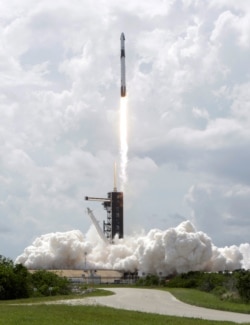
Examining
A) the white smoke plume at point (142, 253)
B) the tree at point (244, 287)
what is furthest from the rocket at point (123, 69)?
the tree at point (244, 287)

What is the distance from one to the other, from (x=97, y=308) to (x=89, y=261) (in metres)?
65.1

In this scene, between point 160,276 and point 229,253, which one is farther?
point 229,253

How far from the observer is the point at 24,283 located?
4866 cm

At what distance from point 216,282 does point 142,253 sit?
1093 inches

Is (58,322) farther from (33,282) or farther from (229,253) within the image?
(229,253)

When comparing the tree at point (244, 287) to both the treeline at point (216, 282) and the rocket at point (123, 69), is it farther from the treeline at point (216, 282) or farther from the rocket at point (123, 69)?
the rocket at point (123, 69)

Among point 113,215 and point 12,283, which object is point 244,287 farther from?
point 113,215

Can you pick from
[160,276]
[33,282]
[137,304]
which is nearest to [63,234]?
[160,276]

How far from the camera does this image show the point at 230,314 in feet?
108

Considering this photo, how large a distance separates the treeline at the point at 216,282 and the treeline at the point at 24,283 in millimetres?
12982

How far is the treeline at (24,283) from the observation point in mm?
47094

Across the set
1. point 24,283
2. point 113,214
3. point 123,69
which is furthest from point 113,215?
point 24,283

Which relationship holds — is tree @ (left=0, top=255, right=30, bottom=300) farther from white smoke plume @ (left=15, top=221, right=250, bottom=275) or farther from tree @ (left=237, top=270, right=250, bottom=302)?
white smoke plume @ (left=15, top=221, right=250, bottom=275)

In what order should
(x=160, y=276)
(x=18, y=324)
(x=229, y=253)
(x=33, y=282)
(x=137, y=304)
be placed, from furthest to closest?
(x=229, y=253), (x=160, y=276), (x=33, y=282), (x=137, y=304), (x=18, y=324)
